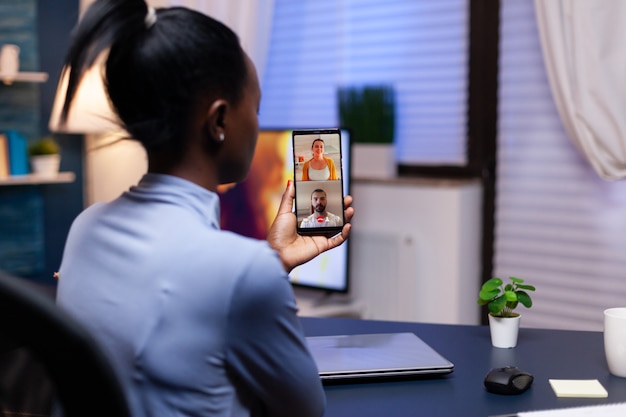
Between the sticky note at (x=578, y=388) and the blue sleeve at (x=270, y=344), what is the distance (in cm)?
46

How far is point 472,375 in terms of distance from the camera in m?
1.26

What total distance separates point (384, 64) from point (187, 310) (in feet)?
8.20

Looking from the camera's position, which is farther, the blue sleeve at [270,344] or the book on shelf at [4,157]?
the book on shelf at [4,157]

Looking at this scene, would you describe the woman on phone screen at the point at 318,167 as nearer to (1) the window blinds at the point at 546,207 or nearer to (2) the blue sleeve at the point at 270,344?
(2) the blue sleeve at the point at 270,344

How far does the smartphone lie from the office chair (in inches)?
29.9

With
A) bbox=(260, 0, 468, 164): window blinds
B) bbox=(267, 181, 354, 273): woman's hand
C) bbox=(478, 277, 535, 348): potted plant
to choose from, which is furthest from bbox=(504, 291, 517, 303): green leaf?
bbox=(260, 0, 468, 164): window blinds

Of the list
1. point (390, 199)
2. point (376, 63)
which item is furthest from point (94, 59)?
point (376, 63)

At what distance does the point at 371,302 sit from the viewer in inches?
118

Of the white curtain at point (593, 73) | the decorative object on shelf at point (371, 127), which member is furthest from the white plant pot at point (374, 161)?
the white curtain at point (593, 73)

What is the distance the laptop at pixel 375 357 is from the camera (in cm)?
123

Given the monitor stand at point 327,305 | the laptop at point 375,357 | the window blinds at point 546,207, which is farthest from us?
the monitor stand at point 327,305

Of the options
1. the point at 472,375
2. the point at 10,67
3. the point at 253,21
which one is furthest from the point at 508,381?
the point at 10,67

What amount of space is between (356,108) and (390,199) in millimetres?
392

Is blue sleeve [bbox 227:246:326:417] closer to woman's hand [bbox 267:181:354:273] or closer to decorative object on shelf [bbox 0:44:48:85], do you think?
woman's hand [bbox 267:181:354:273]
